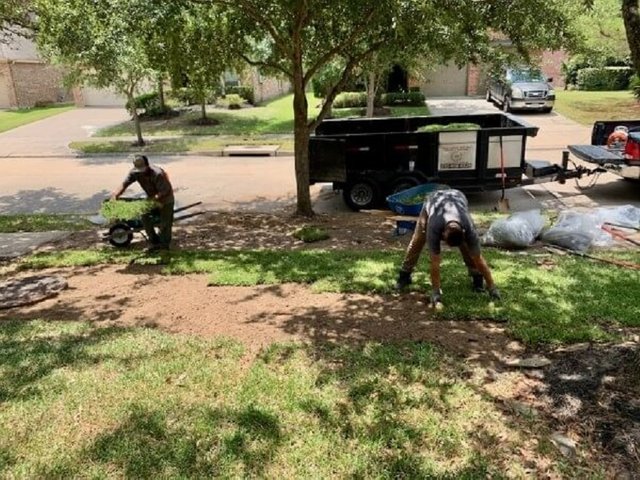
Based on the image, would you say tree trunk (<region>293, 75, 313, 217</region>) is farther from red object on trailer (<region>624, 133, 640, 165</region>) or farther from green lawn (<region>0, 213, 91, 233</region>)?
red object on trailer (<region>624, 133, 640, 165</region>)

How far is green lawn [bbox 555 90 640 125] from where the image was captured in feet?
69.6

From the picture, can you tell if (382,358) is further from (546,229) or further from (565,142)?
(565,142)

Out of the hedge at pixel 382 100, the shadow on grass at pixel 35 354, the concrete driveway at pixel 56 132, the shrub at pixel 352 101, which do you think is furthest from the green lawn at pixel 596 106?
the shadow on grass at pixel 35 354

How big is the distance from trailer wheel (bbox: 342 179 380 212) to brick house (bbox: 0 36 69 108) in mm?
27667

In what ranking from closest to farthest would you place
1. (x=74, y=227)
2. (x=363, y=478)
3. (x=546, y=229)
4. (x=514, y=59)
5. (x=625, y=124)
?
1. (x=363, y=478)
2. (x=546, y=229)
3. (x=514, y=59)
4. (x=74, y=227)
5. (x=625, y=124)

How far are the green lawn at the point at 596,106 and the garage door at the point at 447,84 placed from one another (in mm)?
5135

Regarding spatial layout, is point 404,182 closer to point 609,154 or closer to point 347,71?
point 347,71

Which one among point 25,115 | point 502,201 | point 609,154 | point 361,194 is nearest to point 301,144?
point 361,194

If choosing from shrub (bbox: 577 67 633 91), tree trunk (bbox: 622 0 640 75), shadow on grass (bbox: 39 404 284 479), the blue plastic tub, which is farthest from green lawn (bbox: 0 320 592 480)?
shrub (bbox: 577 67 633 91)

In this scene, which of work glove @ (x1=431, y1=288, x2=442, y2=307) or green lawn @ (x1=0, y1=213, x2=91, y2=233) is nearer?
work glove @ (x1=431, y1=288, x2=442, y2=307)

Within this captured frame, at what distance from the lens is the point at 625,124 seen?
12.4 meters

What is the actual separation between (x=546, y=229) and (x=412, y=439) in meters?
5.74

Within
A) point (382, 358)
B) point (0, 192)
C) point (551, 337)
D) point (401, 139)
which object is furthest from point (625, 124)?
point (0, 192)

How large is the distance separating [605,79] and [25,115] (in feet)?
99.5
